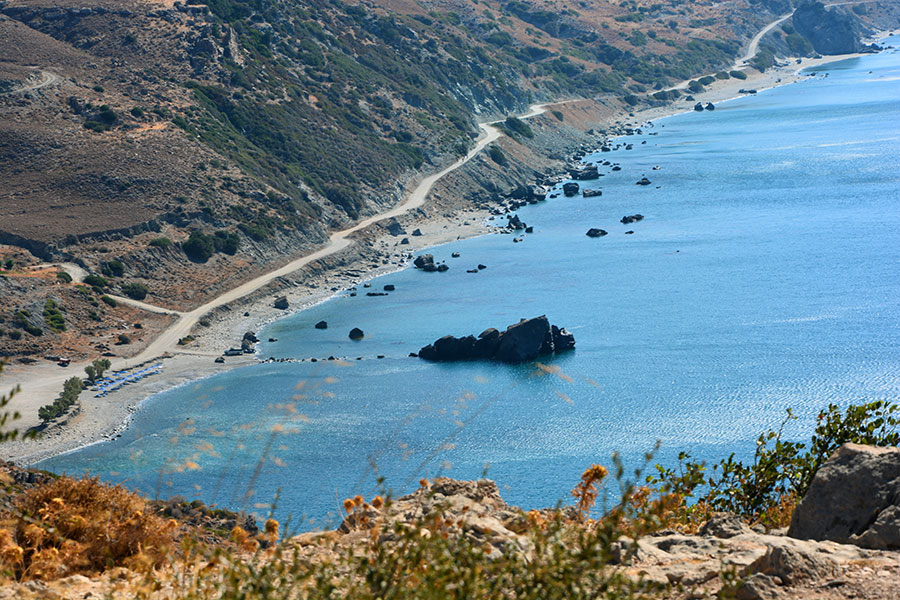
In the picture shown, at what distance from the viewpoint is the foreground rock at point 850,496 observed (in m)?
12.5

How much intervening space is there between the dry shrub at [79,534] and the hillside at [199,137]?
6751 cm

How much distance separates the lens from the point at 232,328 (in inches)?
3351

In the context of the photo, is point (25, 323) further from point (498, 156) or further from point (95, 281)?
point (498, 156)

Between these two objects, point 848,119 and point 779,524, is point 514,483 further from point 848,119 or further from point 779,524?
point 848,119

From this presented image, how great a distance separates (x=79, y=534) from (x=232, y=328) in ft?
246

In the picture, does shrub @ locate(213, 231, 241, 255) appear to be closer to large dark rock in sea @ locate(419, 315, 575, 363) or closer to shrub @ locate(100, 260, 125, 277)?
shrub @ locate(100, 260, 125, 277)

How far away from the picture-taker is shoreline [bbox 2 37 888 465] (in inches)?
2435

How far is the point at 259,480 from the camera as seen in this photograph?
5494 centimetres

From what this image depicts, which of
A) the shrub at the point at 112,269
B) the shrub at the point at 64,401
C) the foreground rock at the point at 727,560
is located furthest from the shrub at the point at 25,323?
the foreground rock at the point at 727,560

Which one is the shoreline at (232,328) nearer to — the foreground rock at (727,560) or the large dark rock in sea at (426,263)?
the large dark rock in sea at (426,263)

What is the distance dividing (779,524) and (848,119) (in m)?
182

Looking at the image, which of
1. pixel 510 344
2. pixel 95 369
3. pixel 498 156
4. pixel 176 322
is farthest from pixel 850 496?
pixel 498 156

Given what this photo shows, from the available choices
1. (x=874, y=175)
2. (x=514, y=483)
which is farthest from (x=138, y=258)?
(x=874, y=175)

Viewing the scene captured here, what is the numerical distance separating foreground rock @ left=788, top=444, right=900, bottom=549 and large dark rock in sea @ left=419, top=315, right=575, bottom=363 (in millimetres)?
63995
